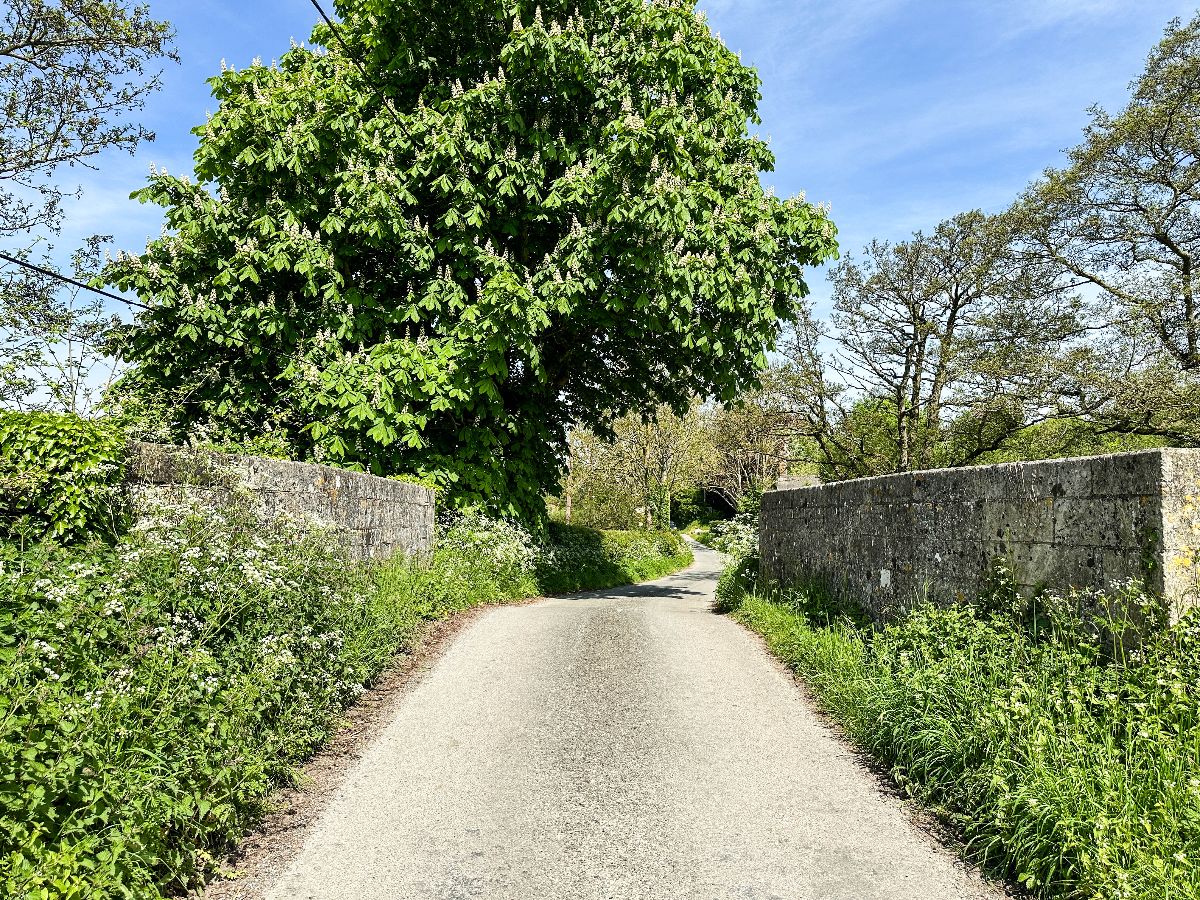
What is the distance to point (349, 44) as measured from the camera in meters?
14.0

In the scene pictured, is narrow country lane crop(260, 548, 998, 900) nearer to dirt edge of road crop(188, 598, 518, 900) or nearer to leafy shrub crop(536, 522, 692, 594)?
dirt edge of road crop(188, 598, 518, 900)

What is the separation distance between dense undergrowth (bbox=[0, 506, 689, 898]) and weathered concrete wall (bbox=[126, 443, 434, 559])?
38 centimetres

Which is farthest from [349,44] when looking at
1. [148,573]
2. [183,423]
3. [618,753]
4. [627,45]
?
[618,753]

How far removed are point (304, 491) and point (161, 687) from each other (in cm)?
390

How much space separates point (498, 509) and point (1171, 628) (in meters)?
10.9

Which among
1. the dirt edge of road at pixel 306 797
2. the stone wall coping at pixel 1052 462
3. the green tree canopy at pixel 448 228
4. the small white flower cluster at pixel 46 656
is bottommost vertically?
the dirt edge of road at pixel 306 797

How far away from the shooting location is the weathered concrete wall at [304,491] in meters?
6.08

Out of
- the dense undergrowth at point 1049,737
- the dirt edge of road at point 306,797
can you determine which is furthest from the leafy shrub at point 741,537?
the dirt edge of road at point 306,797

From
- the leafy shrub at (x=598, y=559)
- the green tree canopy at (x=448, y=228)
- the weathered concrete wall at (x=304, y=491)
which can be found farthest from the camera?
the leafy shrub at (x=598, y=559)

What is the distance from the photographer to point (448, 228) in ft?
41.3

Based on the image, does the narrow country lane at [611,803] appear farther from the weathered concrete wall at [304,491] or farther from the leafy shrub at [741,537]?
the leafy shrub at [741,537]

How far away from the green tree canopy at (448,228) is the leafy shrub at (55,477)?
5092mm

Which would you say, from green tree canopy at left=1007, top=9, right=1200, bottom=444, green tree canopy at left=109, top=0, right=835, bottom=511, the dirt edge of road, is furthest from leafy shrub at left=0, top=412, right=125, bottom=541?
green tree canopy at left=1007, top=9, right=1200, bottom=444

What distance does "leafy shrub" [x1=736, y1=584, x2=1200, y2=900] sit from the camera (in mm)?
3258
